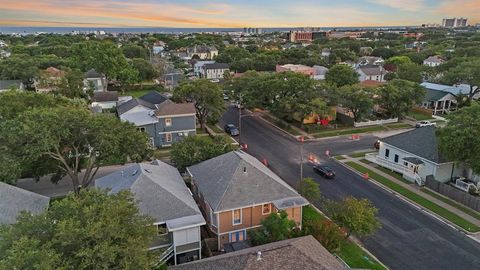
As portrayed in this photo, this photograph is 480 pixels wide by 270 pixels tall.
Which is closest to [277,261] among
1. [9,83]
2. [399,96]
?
[399,96]

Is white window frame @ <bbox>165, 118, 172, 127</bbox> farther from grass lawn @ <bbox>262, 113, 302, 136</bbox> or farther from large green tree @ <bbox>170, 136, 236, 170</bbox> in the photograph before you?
grass lawn @ <bbox>262, 113, 302, 136</bbox>

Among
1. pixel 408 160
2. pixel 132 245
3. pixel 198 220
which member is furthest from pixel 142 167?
pixel 408 160

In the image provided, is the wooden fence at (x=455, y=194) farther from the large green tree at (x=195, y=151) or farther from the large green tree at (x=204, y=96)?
the large green tree at (x=204, y=96)

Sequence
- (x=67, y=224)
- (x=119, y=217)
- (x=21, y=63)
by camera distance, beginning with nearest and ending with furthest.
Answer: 1. (x=67, y=224)
2. (x=119, y=217)
3. (x=21, y=63)

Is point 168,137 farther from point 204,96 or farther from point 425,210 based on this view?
point 425,210

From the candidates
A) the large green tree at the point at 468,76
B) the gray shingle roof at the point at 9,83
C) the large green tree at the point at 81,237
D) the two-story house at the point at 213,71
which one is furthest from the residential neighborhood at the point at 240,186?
the two-story house at the point at 213,71

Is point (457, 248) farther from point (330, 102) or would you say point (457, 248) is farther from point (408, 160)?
point (330, 102)

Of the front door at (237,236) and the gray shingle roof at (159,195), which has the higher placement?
the gray shingle roof at (159,195)

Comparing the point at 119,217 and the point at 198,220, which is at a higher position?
the point at 119,217
